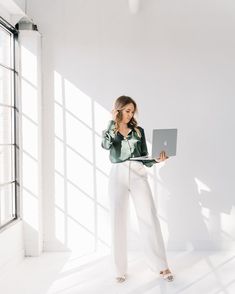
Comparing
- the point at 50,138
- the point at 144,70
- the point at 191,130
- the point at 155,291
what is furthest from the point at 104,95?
the point at 155,291

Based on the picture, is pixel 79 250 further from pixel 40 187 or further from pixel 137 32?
pixel 137 32

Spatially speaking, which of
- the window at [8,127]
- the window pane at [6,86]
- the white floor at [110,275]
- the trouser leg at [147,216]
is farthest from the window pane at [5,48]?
the white floor at [110,275]

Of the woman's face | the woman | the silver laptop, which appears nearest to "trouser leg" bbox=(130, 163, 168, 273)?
the woman

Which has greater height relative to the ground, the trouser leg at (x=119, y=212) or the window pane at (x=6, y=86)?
the window pane at (x=6, y=86)

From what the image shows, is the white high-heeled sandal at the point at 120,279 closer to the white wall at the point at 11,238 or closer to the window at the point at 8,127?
the white wall at the point at 11,238

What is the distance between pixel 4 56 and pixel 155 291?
3.17 meters

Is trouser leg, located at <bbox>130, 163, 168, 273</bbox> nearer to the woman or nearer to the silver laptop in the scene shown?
the woman

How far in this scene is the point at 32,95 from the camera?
443cm

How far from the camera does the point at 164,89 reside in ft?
15.0

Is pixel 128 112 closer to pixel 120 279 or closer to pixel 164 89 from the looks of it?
pixel 164 89

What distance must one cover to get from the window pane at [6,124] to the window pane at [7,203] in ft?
1.86

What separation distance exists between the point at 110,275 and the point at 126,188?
922 mm

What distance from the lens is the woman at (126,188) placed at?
11.9 ft

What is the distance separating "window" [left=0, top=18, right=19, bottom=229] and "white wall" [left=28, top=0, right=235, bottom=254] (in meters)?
0.49
